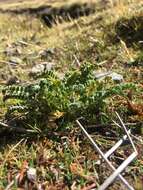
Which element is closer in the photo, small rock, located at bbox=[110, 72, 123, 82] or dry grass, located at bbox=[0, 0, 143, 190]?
dry grass, located at bbox=[0, 0, 143, 190]

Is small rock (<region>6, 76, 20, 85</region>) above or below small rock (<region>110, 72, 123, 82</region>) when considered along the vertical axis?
below

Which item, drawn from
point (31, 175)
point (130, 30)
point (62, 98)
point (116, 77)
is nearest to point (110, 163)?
point (31, 175)

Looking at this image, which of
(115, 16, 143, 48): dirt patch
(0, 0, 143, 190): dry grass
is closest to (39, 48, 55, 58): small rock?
(0, 0, 143, 190): dry grass

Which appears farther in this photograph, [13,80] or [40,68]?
[40,68]

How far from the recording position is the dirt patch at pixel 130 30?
511cm

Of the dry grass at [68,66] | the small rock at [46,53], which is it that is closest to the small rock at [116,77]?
the dry grass at [68,66]

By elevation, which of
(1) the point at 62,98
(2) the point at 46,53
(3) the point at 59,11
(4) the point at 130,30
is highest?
(1) the point at 62,98

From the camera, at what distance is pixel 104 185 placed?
2672 mm

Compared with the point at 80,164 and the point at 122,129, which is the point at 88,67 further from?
the point at 80,164

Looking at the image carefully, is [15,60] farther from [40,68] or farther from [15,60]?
[40,68]

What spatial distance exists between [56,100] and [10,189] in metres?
0.72

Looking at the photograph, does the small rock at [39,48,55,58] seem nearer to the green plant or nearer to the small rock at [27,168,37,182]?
the green plant

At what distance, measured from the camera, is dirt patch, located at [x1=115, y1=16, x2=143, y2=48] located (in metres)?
5.11

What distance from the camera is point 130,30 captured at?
534 cm
